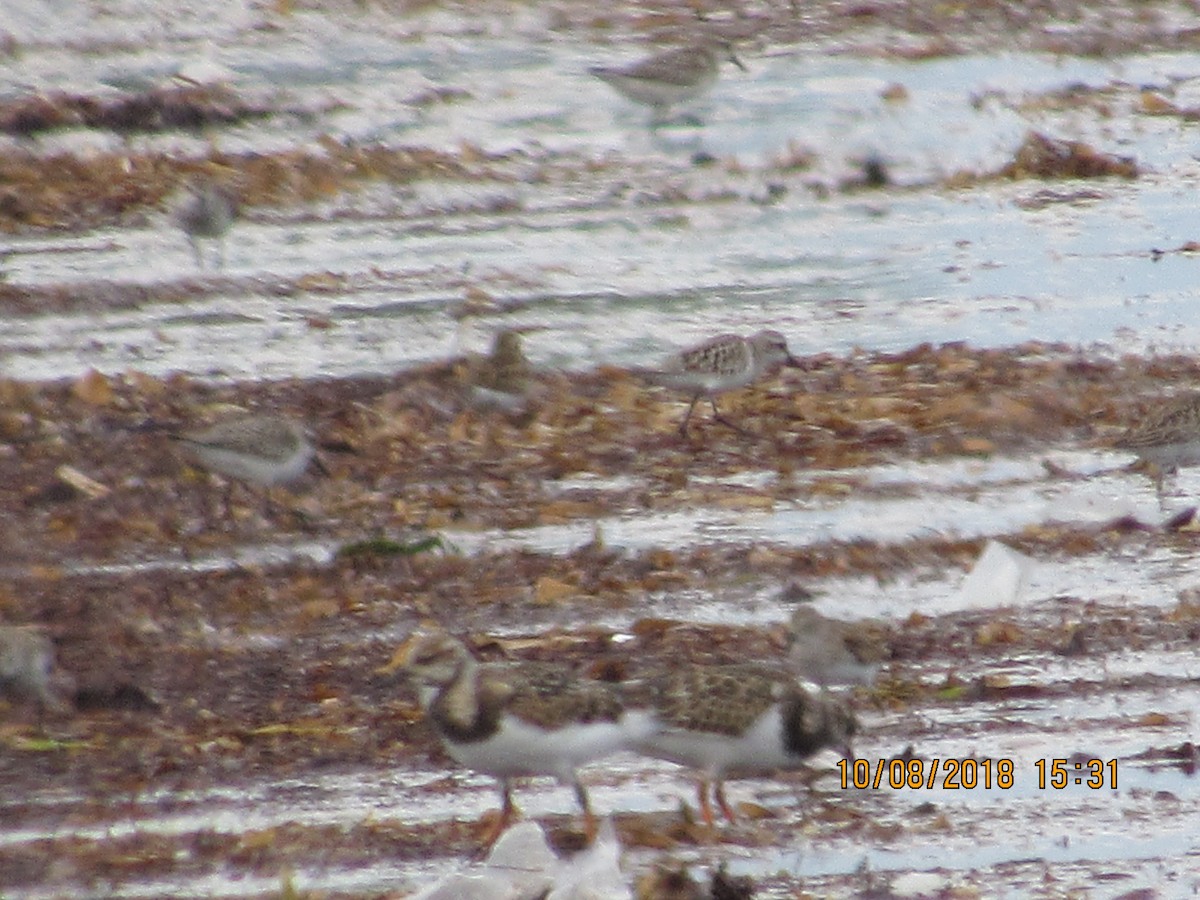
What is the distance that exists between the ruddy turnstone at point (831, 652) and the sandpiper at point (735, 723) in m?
0.15

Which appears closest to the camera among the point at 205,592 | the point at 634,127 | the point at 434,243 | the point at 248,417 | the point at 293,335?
the point at 205,592

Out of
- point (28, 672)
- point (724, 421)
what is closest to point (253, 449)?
point (28, 672)

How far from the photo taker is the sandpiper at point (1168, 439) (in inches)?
408

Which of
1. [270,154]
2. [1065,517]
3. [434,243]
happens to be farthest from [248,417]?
[270,154]

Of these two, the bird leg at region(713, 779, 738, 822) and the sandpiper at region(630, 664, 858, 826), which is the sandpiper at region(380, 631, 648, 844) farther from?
the bird leg at region(713, 779, 738, 822)

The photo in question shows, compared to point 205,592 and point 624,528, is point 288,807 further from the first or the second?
point 624,528

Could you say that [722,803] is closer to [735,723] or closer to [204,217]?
[735,723]

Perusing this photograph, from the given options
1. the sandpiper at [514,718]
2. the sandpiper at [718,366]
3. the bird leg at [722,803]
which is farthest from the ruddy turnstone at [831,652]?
the sandpiper at [718,366]

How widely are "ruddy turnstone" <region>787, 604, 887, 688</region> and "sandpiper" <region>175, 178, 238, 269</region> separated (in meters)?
7.32

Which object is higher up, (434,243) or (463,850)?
(463,850)

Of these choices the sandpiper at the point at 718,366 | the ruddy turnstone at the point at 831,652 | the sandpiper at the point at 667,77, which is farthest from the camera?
the sandpiper at the point at 667,77

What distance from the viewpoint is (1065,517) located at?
10.1m

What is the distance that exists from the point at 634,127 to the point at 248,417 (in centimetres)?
876

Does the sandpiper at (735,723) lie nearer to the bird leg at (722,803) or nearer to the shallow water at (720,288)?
the bird leg at (722,803)
